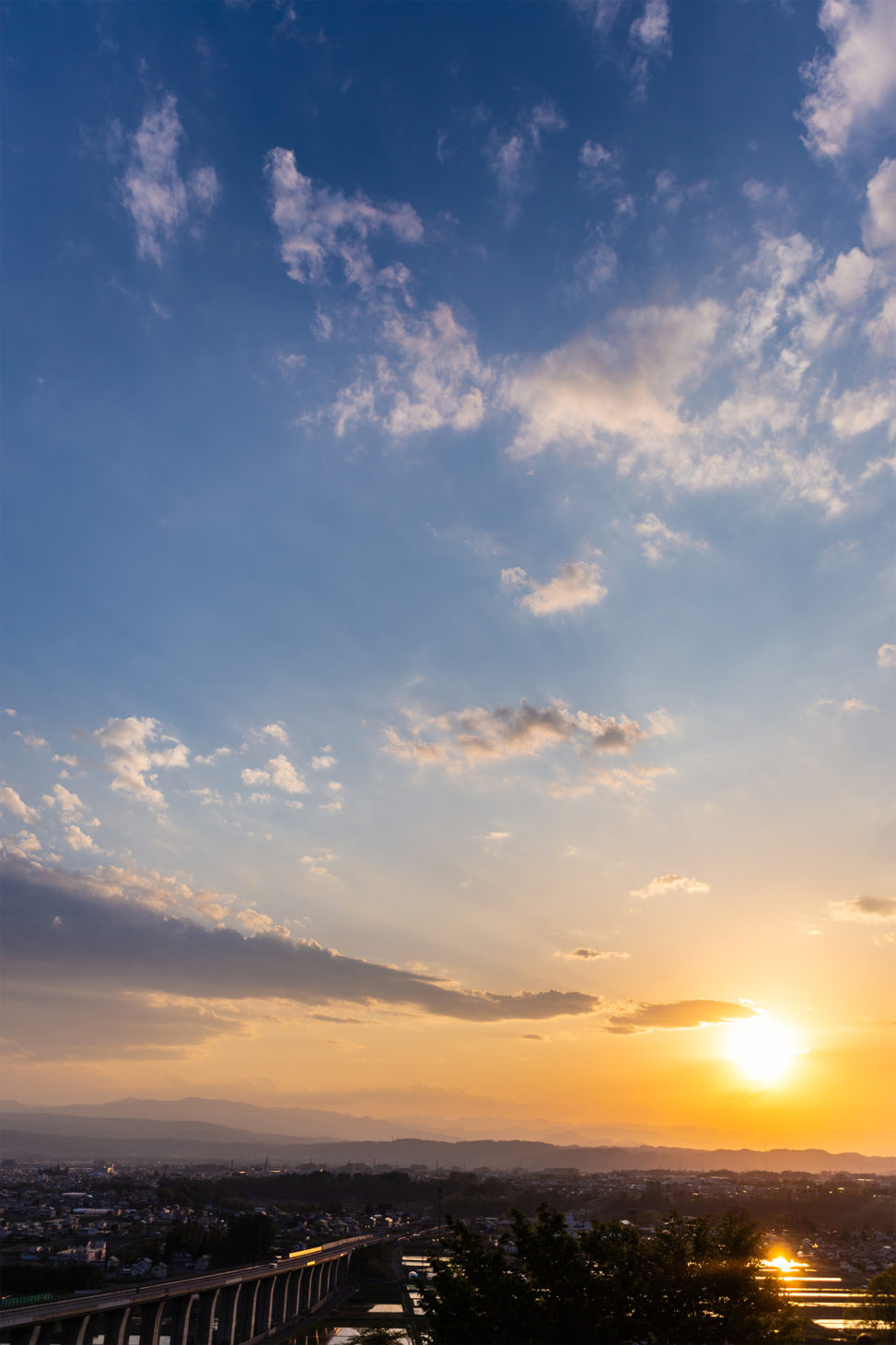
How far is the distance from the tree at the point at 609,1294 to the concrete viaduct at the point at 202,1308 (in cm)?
3955

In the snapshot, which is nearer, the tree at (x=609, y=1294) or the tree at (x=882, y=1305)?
the tree at (x=609, y=1294)

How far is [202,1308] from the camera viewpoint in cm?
7756

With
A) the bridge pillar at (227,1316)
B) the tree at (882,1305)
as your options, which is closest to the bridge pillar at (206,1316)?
the bridge pillar at (227,1316)

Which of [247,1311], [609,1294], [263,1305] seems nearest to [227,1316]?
[247,1311]

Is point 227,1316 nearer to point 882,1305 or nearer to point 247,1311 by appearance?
point 247,1311

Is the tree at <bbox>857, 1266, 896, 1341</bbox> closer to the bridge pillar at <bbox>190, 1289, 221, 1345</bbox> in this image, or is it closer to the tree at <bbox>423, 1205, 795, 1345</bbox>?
the tree at <bbox>423, 1205, 795, 1345</bbox>

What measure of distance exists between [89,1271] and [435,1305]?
7486 centimetres

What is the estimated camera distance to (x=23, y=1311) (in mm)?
55656

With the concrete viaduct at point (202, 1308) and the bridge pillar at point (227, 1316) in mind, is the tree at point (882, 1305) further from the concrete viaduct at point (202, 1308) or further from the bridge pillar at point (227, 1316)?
the bridge pillar at point (227, 1316)

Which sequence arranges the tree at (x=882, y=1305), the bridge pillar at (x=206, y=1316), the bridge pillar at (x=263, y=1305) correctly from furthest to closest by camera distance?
the bridge pillar at (x=263, y=1305)
the bridge pillar at (x=206, y=1316)
the tree at (x=882, y=1305)

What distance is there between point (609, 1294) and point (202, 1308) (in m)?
65.4

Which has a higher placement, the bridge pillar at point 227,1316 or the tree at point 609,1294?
the tree at point 609,1294

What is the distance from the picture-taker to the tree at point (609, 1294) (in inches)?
1332

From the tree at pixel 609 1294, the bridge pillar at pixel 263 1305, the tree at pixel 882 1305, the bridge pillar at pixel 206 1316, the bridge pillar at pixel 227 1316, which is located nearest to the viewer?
the tree at pixel 609 1294
